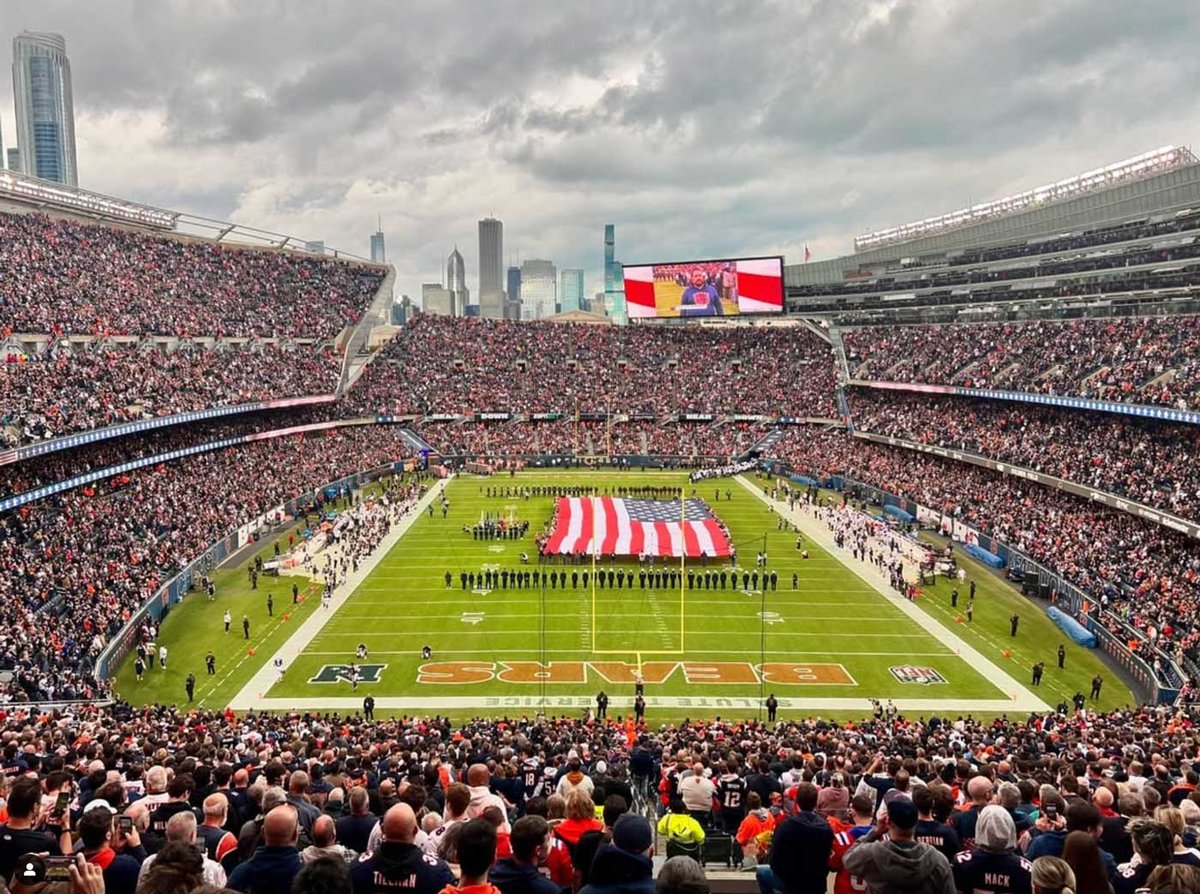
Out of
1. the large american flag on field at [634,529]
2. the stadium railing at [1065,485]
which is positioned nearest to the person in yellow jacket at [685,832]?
the large american flag on field at [634,529]

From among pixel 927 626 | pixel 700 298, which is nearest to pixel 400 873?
pixel 927 626

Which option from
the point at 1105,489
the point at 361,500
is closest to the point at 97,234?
the point at 361,500

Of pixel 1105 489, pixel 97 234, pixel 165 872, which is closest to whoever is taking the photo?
pixel 165 872

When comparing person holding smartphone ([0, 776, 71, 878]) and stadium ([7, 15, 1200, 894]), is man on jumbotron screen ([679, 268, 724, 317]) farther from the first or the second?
person holding smartphone ([0, 776, 71, 878])

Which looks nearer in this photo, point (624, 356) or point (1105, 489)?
point (1105, 489)

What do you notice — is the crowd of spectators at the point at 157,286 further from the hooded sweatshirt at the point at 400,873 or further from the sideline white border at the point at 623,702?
the hooded sweatshirt at the point at 400,873

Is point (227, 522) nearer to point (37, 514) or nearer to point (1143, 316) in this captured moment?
point (37, 514)
